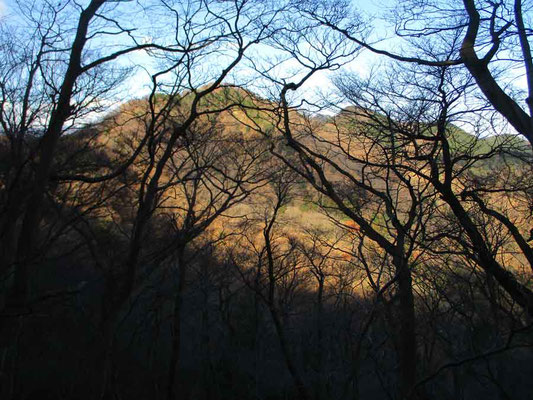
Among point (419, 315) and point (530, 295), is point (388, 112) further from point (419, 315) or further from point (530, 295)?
point (419, 315)

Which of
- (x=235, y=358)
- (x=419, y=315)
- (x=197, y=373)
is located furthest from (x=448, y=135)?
(x=197, y=373)

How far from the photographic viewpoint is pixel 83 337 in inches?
441

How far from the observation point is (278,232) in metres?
17.7

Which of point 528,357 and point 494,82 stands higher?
point 494,82

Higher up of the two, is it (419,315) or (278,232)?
(278,232)

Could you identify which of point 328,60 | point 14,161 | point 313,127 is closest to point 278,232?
point 313,127

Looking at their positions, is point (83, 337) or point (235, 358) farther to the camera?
point (235, 358)

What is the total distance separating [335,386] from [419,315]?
12.9ft

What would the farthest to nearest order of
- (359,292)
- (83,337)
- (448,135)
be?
(359,292), (83,337), (448,135)

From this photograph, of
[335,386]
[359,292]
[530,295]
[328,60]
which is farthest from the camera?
[359,292]

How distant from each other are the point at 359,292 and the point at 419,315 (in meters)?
6.51

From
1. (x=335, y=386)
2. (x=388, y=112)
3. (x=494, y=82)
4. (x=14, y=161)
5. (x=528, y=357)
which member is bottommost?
(x=335, y=386)

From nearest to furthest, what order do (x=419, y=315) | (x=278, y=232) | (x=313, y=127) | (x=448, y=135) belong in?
(x=448, y=135), (x=313, y=127), (x=419, y=315), (x=278, y=232)

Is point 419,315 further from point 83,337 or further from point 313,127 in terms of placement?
point 83,337
